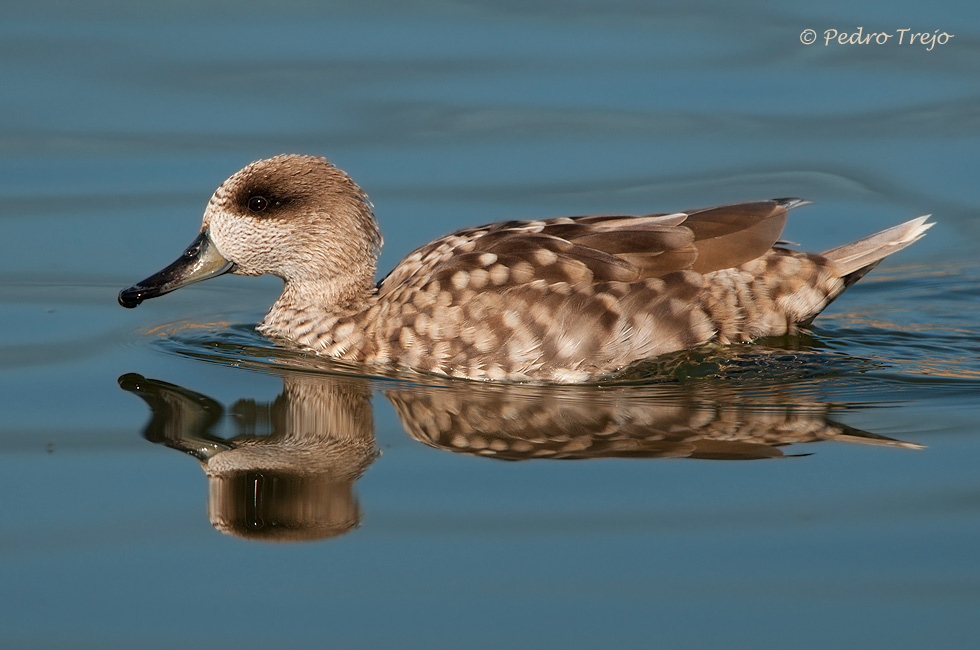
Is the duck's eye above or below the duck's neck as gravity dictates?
above

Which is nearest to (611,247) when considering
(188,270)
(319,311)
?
(319,311)

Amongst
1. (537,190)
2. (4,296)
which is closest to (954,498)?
(537,190)

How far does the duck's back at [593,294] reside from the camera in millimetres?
8633

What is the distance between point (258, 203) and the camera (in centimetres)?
927

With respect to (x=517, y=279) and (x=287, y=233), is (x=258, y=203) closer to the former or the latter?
(x=287, y=233)

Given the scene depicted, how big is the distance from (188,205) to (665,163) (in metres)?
4.09

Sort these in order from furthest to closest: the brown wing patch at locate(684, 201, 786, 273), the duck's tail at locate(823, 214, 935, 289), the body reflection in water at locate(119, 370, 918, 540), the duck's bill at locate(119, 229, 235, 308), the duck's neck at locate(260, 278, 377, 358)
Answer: the duck's bill at locate(119, 229, 235, 308), the duck's neck at locate(260, 278, 377, 358), the duck's tail at locate(823, 214, 935, 289), the brown wing patch at locate(684, 201, 786, 273), the body reflection in water at locate(119, 370, 918, 540)

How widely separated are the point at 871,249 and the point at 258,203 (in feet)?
12.9

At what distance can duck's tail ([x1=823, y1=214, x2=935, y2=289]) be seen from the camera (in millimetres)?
9109

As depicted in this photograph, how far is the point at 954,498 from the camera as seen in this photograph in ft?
21.8

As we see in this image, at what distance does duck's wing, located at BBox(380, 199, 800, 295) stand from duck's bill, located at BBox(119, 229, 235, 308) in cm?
138

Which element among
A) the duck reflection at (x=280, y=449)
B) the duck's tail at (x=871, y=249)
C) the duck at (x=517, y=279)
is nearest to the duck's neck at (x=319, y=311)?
the duck at (x=517, y=279)

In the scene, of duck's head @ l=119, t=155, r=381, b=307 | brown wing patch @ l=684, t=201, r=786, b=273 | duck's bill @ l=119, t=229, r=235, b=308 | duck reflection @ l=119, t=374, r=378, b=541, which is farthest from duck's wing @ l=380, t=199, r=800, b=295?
duck's bill @ l=119, t=229, r=235, b=308

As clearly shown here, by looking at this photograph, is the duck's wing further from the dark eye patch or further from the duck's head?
the dark eye patch
